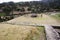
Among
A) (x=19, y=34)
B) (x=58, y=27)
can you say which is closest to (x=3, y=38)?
(x=19, y=34)

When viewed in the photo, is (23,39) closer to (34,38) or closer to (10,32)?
(34,38)

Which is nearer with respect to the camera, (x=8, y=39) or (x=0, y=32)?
(x=8, y=39)

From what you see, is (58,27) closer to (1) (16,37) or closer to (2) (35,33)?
(2) (35,33)

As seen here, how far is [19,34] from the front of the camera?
691 centimetres

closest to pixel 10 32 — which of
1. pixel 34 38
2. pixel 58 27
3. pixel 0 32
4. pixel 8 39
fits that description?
pixel 0 32

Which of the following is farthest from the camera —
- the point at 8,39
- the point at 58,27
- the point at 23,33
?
the point at 58,27

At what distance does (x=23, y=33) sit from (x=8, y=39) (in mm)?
1185

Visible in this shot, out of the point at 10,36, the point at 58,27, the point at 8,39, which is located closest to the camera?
the point at 8,39

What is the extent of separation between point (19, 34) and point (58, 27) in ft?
11.8

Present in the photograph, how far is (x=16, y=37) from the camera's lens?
6473 millimetres

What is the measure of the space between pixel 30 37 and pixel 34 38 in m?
0.23

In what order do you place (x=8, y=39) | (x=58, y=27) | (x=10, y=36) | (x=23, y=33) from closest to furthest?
(x=8, y=39), (x=10, y=36), (x=23, y=33), (x=58, y=27)

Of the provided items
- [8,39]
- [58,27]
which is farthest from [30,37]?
[58,27]

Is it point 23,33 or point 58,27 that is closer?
point 23,33
